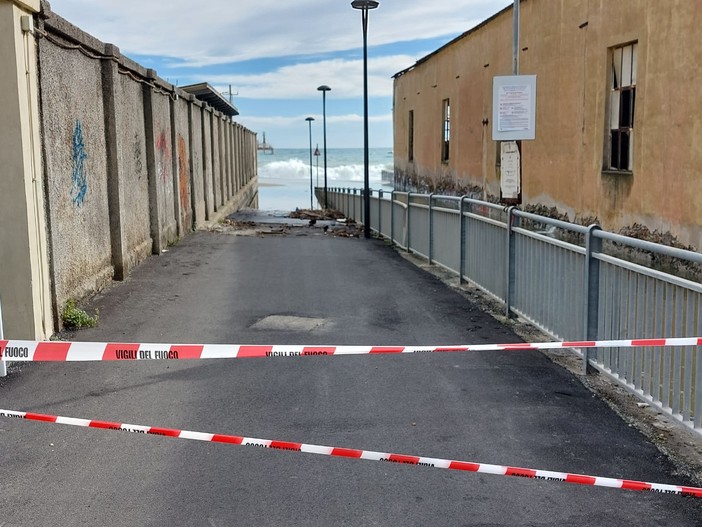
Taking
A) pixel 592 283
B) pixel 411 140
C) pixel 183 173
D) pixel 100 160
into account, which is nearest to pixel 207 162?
pixel 183 173

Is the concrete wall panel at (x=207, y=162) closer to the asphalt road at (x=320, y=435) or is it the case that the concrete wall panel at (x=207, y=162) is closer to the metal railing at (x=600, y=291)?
the metal railing at (x=600, y=291)

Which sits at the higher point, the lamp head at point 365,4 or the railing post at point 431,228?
the lamp head at point 365,4

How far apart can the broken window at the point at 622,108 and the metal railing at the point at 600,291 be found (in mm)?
1628

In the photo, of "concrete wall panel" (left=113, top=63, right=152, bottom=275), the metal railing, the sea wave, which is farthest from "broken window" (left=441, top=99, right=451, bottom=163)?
the sea wave

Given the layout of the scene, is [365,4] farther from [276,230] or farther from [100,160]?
[100,160]

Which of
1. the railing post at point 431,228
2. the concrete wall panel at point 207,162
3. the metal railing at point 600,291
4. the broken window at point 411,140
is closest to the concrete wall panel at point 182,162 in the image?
the concrete wall panel at point 207,162

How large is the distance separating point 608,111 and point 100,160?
26.6ft

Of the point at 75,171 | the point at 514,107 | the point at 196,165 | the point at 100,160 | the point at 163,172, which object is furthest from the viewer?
the point at 196,165

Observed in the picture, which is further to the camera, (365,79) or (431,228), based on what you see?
(365,79)

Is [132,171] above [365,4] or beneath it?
beneath

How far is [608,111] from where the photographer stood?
12.5 meters

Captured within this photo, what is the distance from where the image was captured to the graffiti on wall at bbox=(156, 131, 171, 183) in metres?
14.2

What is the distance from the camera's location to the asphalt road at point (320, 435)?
3.84 metres

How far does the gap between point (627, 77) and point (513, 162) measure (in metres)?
2.79
